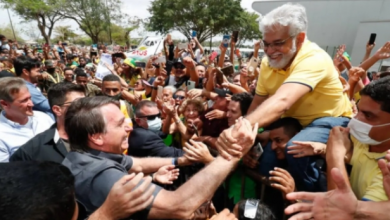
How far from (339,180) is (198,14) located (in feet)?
105

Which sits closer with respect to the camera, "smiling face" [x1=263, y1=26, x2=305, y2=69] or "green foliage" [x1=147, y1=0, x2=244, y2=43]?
"smiling face" [x1=263, y1=26, x2=305, y2=69]

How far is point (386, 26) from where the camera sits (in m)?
13.2

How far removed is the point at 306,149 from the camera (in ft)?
5.83

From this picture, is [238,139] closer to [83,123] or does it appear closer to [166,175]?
[166,175]

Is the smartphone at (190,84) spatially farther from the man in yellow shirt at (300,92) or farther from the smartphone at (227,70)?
the man in yellow shirt at (300,92)

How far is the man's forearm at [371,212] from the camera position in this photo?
1252 millimetres

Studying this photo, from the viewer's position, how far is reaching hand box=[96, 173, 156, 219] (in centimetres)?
121

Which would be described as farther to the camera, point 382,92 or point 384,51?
point 384,51

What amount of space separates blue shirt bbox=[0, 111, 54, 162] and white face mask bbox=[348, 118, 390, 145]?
286 cm

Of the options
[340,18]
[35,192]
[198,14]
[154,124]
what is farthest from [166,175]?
[198,14]

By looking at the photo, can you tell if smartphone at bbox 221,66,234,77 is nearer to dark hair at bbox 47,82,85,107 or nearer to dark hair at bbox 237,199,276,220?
dark hair at bbox 47,82,85,107

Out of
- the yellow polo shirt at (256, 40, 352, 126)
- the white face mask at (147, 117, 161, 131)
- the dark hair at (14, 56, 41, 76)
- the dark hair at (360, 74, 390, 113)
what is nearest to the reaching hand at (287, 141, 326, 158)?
the yellow polo shirt at (256, 40, 352, 126)

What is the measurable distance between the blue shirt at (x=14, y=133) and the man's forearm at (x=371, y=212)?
109 inches

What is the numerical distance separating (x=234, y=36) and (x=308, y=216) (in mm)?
4564
